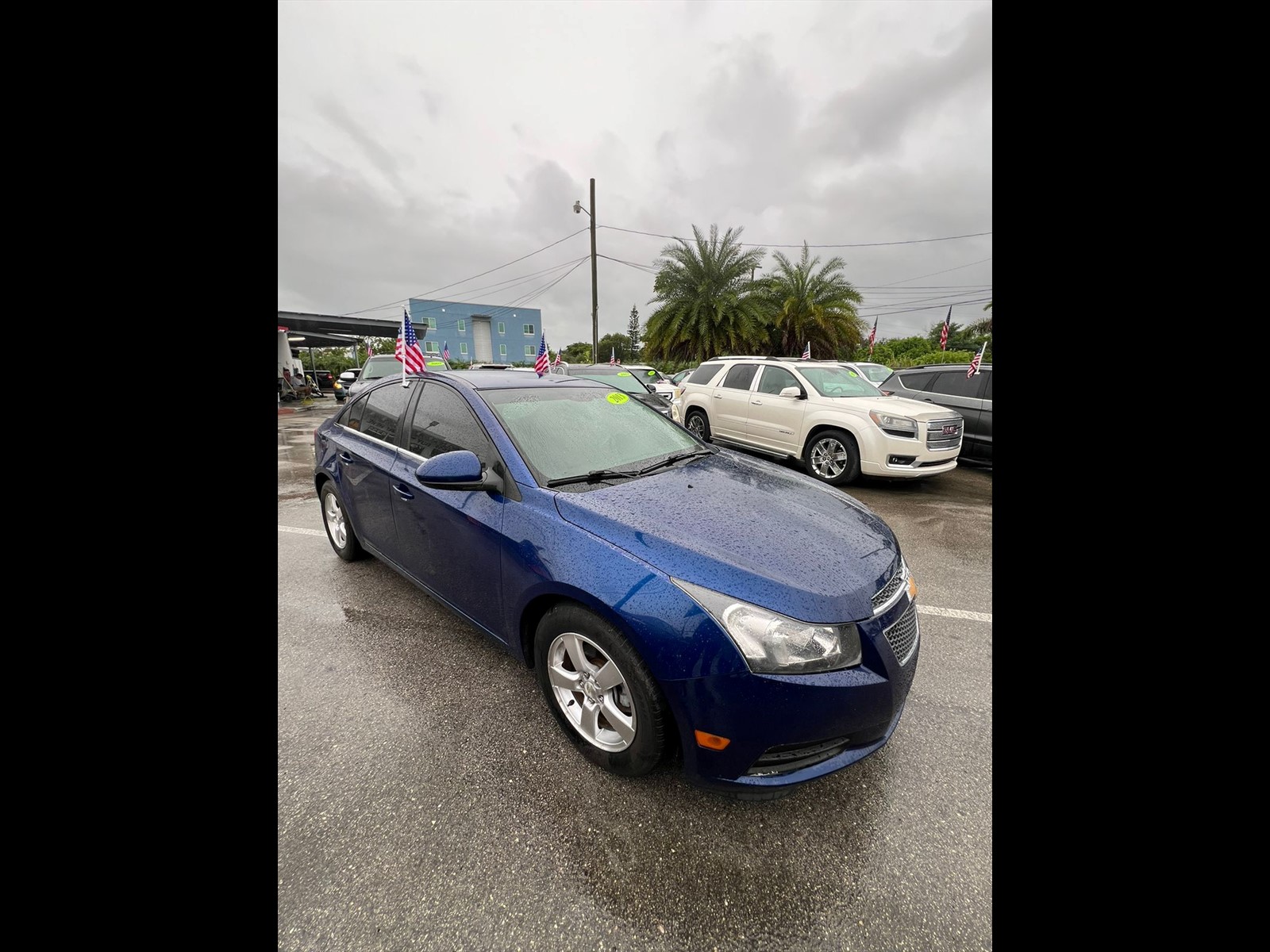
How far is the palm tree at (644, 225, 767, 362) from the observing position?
67.5 ft

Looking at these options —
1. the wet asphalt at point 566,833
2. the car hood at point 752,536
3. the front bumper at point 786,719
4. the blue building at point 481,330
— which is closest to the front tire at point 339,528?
the wet asphalt at point 566,833

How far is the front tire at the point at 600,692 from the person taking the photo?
5.32 ft

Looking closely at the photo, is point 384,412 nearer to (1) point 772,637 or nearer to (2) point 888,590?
(1) point 772,637

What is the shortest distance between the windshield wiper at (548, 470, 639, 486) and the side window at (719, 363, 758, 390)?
5798 mm

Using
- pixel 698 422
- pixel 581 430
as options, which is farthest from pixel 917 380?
pixel 581 430

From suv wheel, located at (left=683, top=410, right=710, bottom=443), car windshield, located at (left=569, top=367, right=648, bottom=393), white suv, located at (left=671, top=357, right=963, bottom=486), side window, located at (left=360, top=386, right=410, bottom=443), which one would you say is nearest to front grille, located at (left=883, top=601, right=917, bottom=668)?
side window, located at (left=360, top=386, right=410, bottom=443)

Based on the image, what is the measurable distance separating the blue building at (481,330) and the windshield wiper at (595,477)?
45.2 meters

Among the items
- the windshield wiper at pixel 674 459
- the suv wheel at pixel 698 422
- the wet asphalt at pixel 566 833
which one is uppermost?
the suv wheel at pixel 698 422

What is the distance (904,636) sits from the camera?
5.89ft

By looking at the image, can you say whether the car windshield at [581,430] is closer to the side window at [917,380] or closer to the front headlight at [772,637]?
the front headlight at [772,637]
